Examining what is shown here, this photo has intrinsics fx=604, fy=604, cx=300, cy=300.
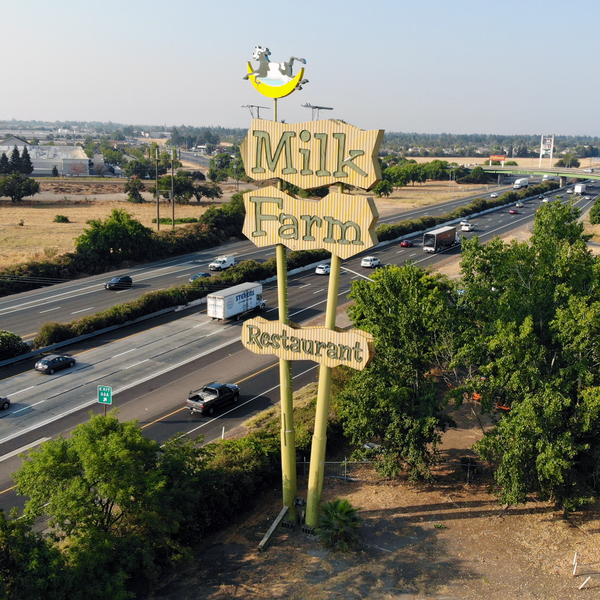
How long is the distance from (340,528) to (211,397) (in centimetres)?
1708

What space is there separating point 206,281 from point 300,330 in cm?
4450

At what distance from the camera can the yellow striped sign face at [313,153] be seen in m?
24.0

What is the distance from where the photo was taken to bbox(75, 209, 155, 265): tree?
8325 cm

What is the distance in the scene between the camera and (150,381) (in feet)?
152

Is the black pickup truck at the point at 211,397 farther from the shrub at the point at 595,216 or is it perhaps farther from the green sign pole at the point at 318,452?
the shrub at the point at 595,216

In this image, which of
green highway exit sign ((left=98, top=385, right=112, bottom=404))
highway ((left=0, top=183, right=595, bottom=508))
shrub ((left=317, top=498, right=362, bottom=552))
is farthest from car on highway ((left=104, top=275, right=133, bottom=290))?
shrub ((left=317, top=498, right=362, bottom=552))

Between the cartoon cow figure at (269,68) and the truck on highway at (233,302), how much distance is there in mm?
35240

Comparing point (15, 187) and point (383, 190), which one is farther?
point (383, 190)


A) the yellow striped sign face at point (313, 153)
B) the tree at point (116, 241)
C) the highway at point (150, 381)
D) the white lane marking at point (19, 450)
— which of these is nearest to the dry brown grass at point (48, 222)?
the tree at point (116, 241)

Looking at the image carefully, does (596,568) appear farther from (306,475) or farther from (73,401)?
(73,401)

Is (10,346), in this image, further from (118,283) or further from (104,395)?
(118,283)

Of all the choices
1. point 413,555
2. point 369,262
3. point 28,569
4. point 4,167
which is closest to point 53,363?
point 28,569

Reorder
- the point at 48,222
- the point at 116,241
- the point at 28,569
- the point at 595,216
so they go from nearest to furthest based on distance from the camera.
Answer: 1. the point at 28,569
2. the point at 116,241
3. the point at 48,222
4. the point at 595,216

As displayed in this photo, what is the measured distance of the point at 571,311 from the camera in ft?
90.7
